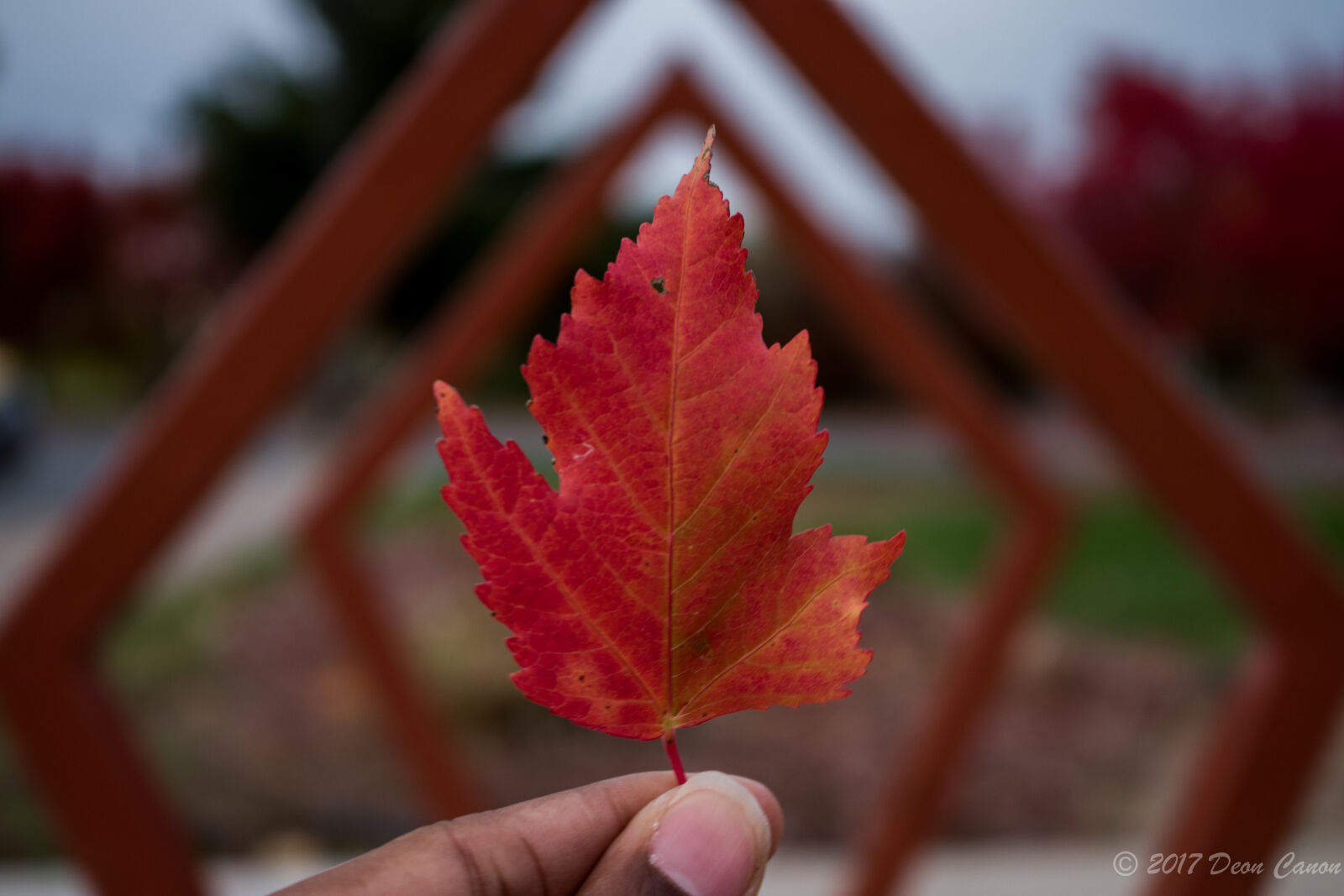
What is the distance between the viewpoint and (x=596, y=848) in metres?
0.29

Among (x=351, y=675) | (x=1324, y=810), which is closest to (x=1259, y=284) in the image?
(x=1324, y=810)

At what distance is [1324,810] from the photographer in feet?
9.19

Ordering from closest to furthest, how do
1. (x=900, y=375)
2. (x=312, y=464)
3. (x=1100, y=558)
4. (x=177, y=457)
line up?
(x=177, y=457) → (x=900, y=375) → (x=1100, y=558) → (x=312, y=464)

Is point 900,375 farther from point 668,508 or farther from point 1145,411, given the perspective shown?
point 668,508

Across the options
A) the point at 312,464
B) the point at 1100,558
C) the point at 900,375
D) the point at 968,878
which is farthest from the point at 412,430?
the point at 312,464

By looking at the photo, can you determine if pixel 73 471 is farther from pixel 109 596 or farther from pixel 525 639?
pixel 525 639

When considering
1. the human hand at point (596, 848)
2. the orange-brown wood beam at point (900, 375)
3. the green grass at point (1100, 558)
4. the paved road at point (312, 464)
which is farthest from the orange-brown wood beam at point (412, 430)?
the green grass at point (1100, 558)

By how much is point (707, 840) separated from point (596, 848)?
0.05 m

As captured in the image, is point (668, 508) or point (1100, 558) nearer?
point (668, 508)

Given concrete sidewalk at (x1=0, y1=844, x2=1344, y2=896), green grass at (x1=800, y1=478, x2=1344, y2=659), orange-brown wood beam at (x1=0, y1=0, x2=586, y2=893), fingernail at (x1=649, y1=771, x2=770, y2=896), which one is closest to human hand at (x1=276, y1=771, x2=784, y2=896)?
fingernail at (x1=649, y1=771, x2=770, y2=896)

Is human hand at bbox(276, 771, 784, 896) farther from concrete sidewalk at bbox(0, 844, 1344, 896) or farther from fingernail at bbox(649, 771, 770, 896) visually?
concrete sidewalk at bbox(0, 844, 1344, 896)

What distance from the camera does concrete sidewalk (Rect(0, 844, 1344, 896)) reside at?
1890mm

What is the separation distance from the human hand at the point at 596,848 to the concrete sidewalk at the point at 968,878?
181 cm

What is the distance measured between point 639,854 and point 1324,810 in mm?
3496
